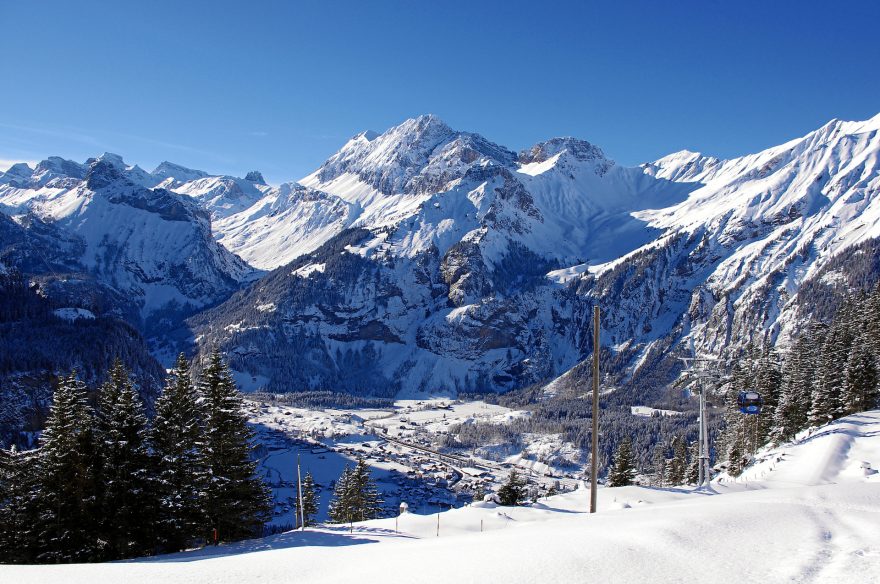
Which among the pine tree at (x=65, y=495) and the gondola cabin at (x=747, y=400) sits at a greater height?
the gondola cabin at (x=747, y=400)

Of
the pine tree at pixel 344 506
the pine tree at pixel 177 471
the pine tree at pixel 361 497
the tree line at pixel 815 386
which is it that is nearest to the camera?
the pine tree at pixel 177 471

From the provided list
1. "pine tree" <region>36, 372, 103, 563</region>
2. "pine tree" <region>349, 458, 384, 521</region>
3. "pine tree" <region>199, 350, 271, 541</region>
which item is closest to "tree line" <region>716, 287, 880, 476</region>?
"pine tree" <region>349, 458, 384, 521</region>

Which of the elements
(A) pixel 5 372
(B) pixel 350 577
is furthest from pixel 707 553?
(A) pixel 5 372

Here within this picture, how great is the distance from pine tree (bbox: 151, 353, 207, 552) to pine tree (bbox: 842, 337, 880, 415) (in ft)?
189

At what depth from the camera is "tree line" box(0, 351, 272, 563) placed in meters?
31.6

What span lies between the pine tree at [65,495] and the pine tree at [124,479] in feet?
2.07

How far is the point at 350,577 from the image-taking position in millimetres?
15758

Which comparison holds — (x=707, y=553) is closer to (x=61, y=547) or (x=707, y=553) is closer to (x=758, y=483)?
(x=758, y=483)

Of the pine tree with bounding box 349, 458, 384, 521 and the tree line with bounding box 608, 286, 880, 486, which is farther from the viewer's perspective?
the tree line with bounding box 608, 286, 880, 486

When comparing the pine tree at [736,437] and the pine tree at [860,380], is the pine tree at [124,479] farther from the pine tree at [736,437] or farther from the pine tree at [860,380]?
the pine tree at [860,380]

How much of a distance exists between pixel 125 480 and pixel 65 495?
2.86m

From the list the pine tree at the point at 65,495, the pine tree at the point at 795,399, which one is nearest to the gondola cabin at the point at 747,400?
the pine tree at the point at 795,399

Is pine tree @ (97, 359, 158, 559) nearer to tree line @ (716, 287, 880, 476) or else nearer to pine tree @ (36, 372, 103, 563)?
pine tree @ (36, 372, 103, 563)

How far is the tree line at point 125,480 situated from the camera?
31.6 meters
